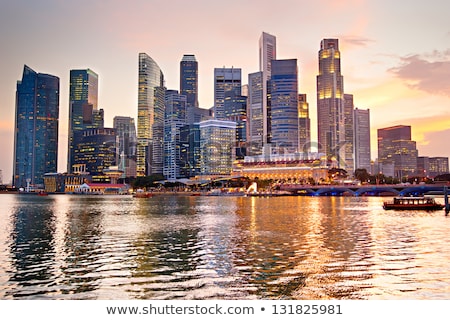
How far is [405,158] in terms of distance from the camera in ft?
588

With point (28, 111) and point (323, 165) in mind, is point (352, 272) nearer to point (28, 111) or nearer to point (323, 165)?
point (28, 111)

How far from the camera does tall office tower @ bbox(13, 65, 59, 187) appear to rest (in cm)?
11706

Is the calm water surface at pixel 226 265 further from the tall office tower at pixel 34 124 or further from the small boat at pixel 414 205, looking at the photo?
the tall office tower at pixel 34 124

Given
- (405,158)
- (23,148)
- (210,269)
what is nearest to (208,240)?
(210,269)

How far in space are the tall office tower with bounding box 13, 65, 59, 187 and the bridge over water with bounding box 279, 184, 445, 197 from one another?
248 ft

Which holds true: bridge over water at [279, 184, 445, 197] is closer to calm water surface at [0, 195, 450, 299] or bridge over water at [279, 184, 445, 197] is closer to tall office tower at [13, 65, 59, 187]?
calm water surface at [0, 195, 450, 299]

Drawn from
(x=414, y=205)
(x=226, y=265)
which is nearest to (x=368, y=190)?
(x=414, y=205)

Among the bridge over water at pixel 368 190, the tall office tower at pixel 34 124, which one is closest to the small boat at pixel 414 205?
the bridge over water at pixel 368 190

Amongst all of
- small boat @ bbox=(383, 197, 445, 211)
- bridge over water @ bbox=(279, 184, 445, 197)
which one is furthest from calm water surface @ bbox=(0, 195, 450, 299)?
bridge over water @ bbox=(279, 184, 445, 197)

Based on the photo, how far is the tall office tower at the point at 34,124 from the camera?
4609 inches

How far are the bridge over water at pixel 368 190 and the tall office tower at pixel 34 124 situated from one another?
75.6 metres

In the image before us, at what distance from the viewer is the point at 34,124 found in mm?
128375

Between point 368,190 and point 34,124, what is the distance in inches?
3847
